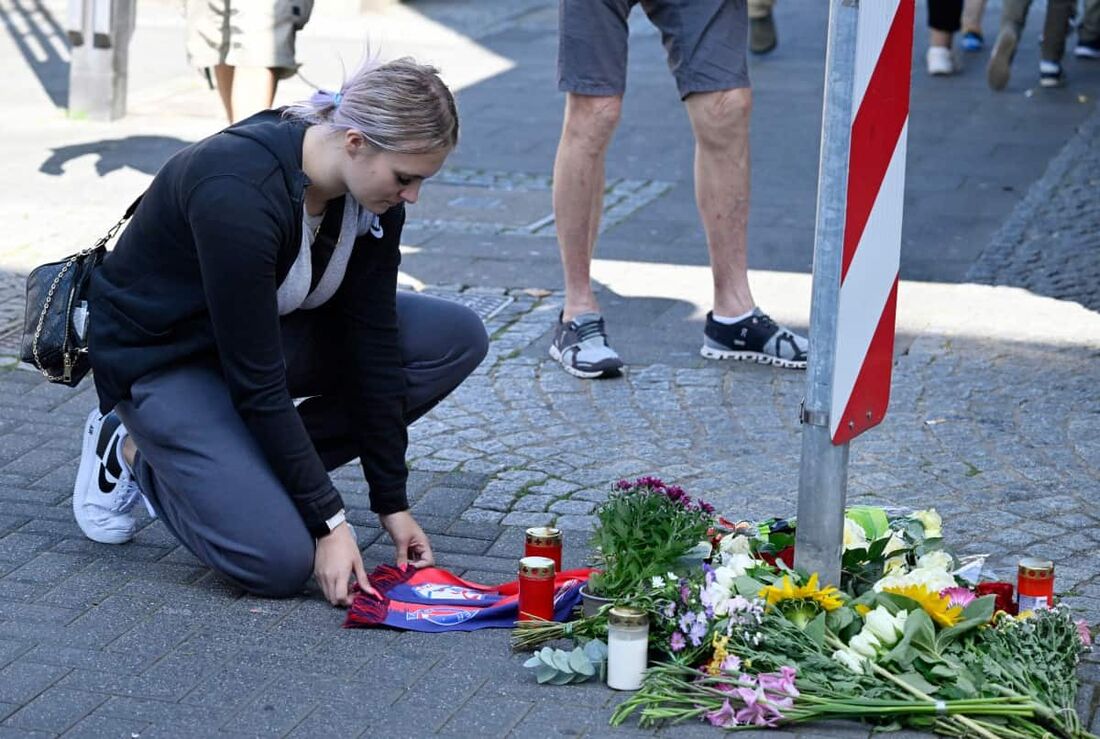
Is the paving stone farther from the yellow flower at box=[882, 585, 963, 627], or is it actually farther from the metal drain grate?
the metal drain grate

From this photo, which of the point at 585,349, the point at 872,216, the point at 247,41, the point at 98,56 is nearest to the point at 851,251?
the point at 872,216

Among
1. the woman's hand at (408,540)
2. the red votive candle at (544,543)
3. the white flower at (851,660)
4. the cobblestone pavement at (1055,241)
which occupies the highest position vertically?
the white flower at (851,660)

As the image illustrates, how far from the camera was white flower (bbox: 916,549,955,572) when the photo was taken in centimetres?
328

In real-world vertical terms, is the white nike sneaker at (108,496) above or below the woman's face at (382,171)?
below

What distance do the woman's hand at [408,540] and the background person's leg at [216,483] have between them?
22 cm

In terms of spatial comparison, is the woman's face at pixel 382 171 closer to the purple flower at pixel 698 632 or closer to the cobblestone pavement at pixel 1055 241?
the purple flower at pixel 698 632

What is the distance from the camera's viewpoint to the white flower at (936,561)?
3275 mm

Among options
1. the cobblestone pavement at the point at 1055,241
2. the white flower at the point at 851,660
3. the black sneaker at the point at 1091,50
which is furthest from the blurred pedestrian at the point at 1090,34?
the white flower at the point at 851,660

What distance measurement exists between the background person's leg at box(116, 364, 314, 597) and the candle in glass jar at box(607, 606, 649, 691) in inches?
29.2

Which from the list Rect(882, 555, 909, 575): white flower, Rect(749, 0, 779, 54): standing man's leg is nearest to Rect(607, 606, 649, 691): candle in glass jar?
Rect(882, 555, 909, 575): white flower

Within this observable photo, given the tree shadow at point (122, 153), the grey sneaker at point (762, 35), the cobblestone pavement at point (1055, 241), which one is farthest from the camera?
the grey sneaker at point (762, 35)

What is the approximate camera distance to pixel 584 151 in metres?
5.25

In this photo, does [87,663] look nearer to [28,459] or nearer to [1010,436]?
[28,459]

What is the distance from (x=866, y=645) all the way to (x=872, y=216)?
79 cm
